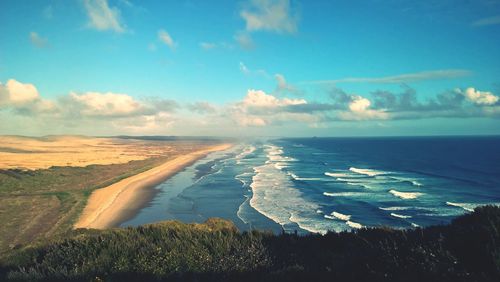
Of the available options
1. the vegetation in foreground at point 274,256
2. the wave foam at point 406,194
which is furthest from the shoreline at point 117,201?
the wave foam at point 406,194

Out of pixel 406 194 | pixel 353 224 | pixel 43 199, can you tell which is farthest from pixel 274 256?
pixel 406 194

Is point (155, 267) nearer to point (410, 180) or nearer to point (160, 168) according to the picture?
point (410, 180)

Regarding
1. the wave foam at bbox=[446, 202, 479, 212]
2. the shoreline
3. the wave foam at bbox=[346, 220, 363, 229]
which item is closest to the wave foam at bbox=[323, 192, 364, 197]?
the wave foam at bbox=[446, 202, 479, 212]

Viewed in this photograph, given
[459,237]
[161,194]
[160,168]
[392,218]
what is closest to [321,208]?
[392,218]

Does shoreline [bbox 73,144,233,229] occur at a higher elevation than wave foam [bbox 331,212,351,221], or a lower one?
lower

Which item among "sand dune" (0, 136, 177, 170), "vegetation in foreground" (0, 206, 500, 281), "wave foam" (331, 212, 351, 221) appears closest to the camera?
"vegetation in foreground" (0, 206, 500, 281)

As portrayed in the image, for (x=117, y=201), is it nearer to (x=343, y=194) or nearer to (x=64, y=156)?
(x=343, y=194)

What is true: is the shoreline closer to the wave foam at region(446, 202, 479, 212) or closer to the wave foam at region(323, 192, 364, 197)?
the wave foam at region(323, 192, 364, 197)

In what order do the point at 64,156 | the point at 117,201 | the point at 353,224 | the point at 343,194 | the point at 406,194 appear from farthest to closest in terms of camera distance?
the point at 64,156
the point at 343,194
the point at 406,194
the point at 117,201
the point at 353,224
